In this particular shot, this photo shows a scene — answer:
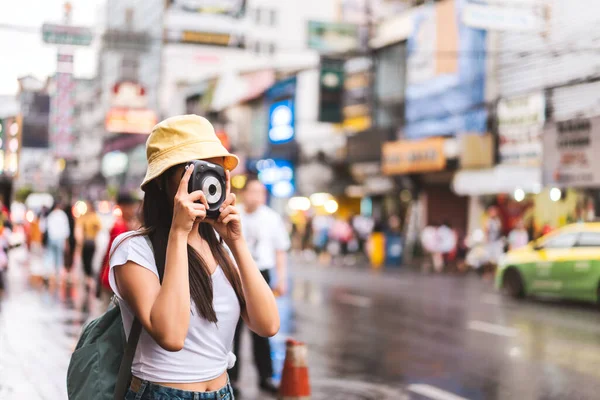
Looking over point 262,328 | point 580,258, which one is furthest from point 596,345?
point 262,328

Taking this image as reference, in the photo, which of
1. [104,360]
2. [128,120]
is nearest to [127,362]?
[104,360]

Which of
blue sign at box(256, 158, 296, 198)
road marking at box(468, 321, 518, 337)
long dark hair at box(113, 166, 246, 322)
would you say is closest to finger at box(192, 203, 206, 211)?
long dark hair at box(113, 166, 246, 322)

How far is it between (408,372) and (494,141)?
18.4 m

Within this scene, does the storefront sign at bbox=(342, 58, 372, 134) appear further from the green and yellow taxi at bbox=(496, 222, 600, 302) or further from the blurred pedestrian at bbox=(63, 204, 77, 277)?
the blurred pedestrian at bbox=(63, 204, 77, 277)

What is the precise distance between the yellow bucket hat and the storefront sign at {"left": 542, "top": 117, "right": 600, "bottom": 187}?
60.0 ft

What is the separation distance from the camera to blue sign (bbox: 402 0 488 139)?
91.4 ft

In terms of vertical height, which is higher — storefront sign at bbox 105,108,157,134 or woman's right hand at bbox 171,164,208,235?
storefront sign at bbox 105,108,157,134

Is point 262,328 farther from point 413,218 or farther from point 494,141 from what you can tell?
point 413,218

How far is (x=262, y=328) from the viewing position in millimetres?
3043

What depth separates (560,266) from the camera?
1599 cm

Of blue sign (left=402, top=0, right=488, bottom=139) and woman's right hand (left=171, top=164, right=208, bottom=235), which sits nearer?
woman's right hand (left=171, top=164, right=208, bottom=235)

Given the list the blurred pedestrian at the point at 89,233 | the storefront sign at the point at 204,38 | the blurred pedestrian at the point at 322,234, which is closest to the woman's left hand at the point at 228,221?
the blurred pedestrian at the point at 89,233

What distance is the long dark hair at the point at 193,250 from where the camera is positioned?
2.84m

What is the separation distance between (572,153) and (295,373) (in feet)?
51.8
